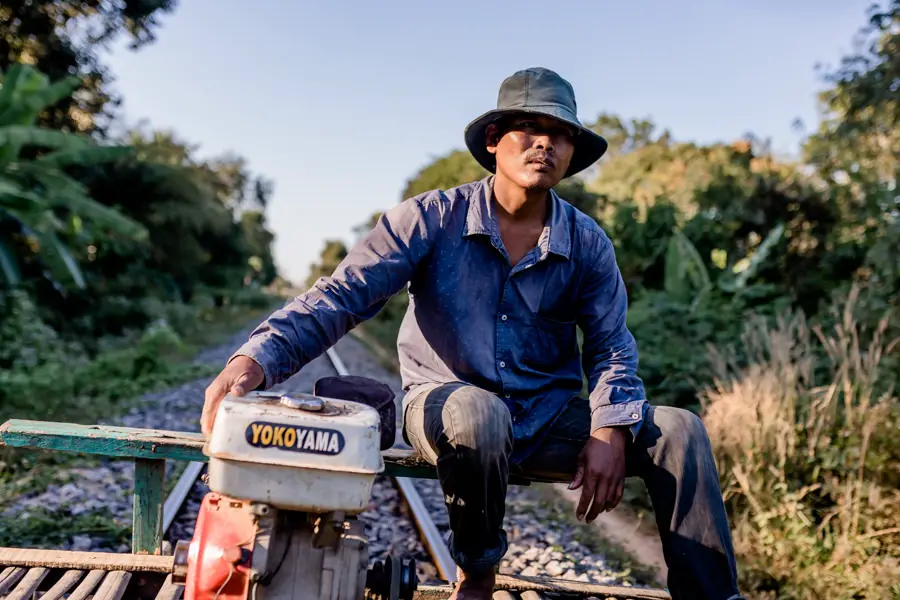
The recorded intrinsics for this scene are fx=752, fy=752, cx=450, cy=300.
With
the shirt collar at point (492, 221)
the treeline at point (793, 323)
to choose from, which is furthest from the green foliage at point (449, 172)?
the shirt collar at point (492, 221)

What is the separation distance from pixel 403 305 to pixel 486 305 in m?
12.7

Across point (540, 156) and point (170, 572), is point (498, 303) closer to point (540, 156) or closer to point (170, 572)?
point (540, 156)

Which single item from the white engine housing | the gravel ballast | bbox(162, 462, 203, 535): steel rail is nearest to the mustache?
the white engine housing

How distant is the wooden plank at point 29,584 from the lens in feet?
7.53

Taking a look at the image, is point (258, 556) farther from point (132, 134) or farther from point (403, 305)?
point (132, 134)

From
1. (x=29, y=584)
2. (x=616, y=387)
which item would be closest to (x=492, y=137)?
(x=616, y=387)

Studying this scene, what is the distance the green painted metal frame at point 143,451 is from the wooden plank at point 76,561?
0.15 meters

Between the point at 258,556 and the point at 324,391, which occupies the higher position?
the point at 324,391

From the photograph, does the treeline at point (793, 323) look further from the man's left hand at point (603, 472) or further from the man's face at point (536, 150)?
the man's face at point (536, 150)

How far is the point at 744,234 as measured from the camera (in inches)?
388

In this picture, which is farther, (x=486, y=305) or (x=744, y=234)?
(x=744, y=234)

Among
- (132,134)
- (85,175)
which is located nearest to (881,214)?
(85,175)

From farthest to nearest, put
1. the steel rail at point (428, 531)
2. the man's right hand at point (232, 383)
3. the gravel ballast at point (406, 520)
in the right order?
1. the gravel ballast at point (406, 520)
2. the steel rail at point (428, 531)
3. the man's right hand at point (232, 383)

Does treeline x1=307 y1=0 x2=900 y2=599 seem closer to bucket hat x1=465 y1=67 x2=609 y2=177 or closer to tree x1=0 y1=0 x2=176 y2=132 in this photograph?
bucket hat x1=465 y1=67 x2=609 y2=177
